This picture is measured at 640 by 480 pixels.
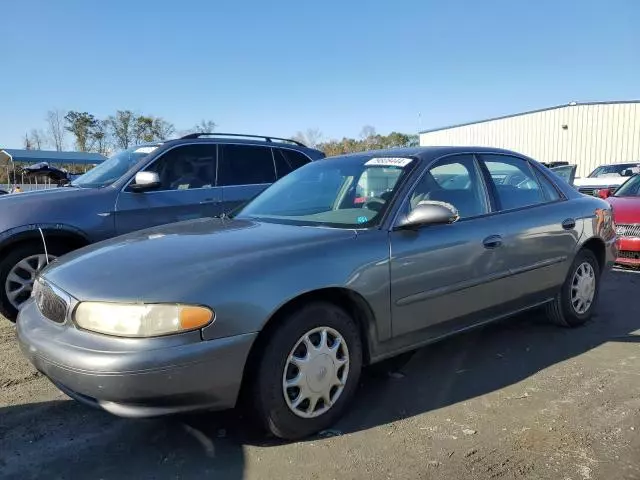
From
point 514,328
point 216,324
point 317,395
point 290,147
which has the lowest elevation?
point 514,328

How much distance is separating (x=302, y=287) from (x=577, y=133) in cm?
3203

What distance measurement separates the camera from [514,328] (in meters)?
4.87

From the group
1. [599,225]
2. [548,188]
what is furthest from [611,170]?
[548,188]

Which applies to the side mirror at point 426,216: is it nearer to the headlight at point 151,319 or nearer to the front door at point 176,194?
the headlight at point 151,319

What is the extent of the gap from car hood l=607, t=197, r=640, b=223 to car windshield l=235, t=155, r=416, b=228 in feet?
14.8

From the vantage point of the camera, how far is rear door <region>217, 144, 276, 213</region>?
6.16 metres

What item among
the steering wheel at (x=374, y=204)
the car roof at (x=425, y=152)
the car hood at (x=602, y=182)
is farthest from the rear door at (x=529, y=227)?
the car hood at (x=602, y=182)

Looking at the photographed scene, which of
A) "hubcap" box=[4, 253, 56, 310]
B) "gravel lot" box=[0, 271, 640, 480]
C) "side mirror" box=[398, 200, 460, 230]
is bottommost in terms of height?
"gravel lot" box=[0, 271, 640, 480]

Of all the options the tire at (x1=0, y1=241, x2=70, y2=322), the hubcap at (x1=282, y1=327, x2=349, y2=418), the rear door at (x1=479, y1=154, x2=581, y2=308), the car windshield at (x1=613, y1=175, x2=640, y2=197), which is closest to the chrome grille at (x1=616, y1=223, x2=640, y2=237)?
the car windshield at (x1=613, y1=175, x2=640, y2=197)

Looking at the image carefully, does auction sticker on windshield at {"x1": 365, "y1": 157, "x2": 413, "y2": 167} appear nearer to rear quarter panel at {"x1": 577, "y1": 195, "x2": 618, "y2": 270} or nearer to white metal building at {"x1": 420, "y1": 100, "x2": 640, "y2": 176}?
rear quarter panel at {"x1": 577, "y1": 195, "x2": 618, "y2": 270}

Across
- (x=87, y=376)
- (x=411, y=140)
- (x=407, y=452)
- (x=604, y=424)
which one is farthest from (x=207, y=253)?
(x=411, y=140)

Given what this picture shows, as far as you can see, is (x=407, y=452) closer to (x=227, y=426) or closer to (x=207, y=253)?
(x=227, y=426)

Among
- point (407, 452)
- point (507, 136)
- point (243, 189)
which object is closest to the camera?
point (407, 452)

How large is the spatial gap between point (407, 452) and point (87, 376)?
1602 mm
